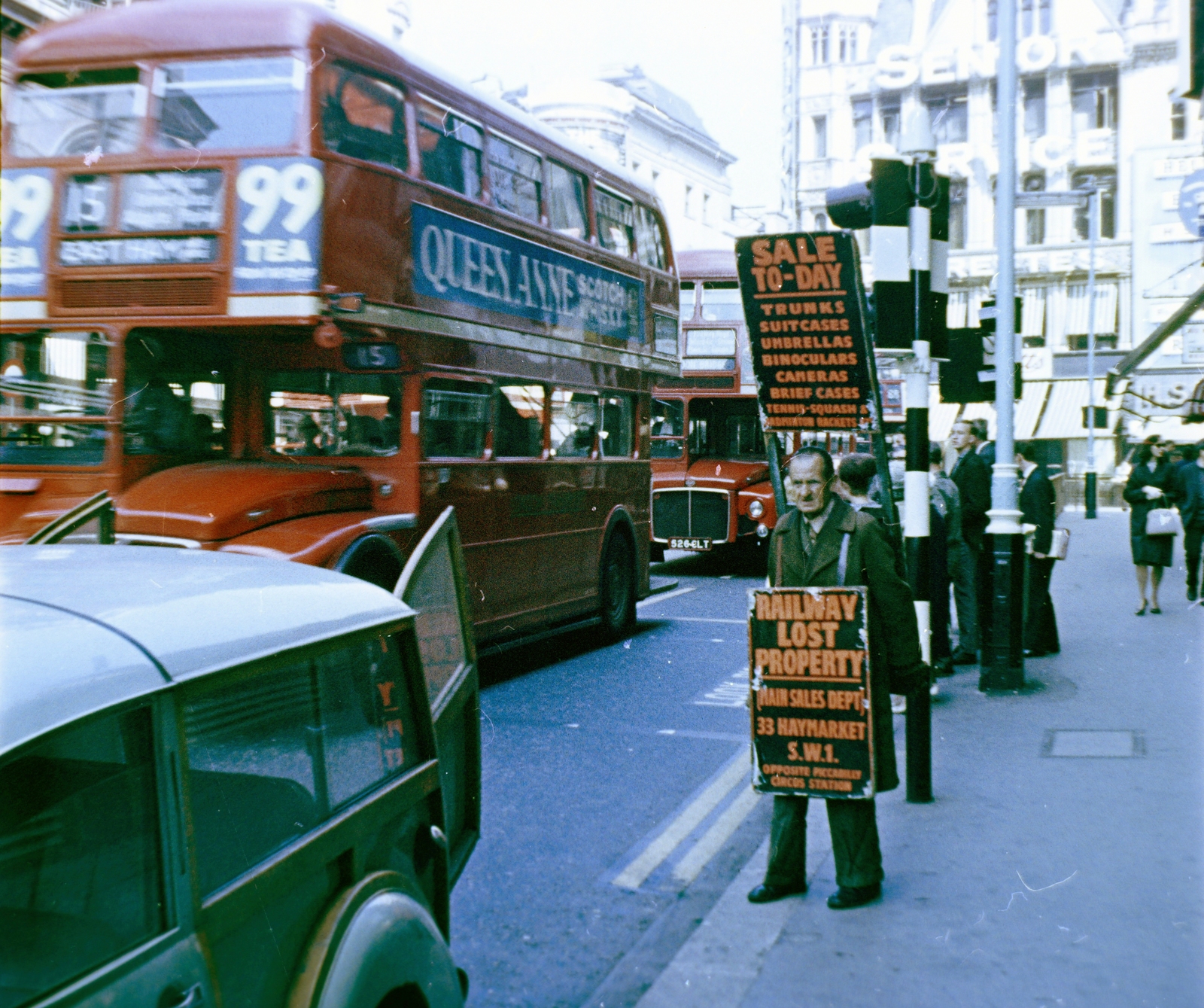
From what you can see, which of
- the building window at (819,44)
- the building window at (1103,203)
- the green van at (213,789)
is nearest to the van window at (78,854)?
the green van at (213,789)

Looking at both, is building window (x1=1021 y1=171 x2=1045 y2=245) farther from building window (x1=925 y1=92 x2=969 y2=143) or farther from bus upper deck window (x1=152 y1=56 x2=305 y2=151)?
bus upper deck window (x1=152 y1=56 x2=305 y2=151)

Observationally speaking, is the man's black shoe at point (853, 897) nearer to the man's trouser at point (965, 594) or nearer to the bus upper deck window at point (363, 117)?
the bus upper deck window at point (363, 117)

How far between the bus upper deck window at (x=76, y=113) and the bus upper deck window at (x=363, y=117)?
1113mm

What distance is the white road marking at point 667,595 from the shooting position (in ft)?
50.1

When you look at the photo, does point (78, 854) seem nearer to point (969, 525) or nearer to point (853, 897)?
point (853, 897)

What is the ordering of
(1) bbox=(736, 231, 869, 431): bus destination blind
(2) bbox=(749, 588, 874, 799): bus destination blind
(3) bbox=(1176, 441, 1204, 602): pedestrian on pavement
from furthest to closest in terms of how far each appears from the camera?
(3) bbox=(1176, 441, 1204, 602): pedestrian on pavement < (1) bbox=(736, 231, 869, 431): bus destination blind < (2) bbox=(749, 588, 874, 799): bus destination blind

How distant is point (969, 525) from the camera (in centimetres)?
1108

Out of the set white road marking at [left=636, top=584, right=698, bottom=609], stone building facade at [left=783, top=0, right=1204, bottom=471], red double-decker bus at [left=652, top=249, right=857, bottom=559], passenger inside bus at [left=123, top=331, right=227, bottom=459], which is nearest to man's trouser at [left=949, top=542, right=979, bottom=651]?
white road marking at [left=636, top=584, right=698, bottom=609]

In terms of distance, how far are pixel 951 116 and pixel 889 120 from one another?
2.51 m

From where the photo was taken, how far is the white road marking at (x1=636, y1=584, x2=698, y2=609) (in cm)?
1528

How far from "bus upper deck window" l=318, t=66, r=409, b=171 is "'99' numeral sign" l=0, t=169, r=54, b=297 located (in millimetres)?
1750

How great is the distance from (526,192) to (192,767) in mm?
8744

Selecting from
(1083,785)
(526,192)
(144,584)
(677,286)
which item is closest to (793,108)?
(677,286)

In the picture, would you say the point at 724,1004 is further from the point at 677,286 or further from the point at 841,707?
the point at 677,286
